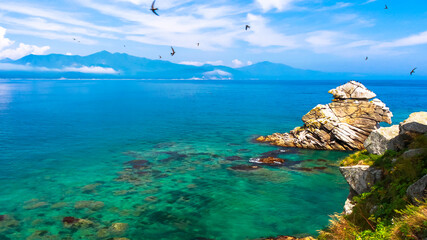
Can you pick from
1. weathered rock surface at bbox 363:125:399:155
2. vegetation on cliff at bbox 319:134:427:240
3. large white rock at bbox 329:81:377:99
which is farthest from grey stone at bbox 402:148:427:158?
large white rock at bbox 329:81:377:99

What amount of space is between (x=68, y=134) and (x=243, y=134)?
3960 cm

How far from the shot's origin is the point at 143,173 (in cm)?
3794

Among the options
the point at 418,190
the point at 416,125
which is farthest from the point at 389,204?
the point at 416,125

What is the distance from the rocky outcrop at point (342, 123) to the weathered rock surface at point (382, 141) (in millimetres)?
32671

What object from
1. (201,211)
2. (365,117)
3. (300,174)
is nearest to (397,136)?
(201,211)

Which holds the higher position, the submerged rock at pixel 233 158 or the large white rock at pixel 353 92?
the large white rock at pixel 353 92

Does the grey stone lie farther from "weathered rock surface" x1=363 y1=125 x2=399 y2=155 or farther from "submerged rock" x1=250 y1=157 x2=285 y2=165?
"submerged rock" x1=250 y1=157 x2=285 y2=165

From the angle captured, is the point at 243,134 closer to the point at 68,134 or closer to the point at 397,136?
the point at 68,134

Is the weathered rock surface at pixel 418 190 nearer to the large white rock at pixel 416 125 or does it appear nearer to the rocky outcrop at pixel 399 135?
the rocky outcrop at pixel 399 135

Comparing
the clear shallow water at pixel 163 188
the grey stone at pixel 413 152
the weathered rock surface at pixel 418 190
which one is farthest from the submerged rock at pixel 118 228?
the grey stone at pixel 413 152

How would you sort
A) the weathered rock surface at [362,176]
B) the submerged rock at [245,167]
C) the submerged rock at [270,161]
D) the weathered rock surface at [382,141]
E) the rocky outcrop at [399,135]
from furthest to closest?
the submerged rock at [270,161] < the submerged rock at [245,167] < the weathered rock surface at [382,141] < the rocky outcrop at [399,135] < the weathered rock surface at [362,176]

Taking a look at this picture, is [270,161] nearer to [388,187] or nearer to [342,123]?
[342,123]

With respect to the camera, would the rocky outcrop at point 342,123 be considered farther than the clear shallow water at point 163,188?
Yes

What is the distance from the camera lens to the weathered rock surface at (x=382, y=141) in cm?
1844
